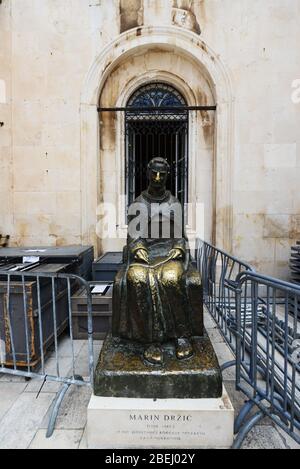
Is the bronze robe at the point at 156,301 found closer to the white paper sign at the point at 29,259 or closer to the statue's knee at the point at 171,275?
the statue's knee at the point at 171,275

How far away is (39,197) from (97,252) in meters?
1.65

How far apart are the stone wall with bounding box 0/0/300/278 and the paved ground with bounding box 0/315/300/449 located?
339 centimetres

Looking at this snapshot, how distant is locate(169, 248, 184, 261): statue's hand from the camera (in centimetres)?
273

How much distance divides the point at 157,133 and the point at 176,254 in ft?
14.2

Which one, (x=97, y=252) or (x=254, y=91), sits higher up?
(x=254, y=91)

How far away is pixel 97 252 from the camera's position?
6.20m

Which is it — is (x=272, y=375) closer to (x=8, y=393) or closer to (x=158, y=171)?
(x=158, y=171)

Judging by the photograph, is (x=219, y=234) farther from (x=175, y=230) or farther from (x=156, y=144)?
(x=175, y=230)

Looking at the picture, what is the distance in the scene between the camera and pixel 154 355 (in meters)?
2.48

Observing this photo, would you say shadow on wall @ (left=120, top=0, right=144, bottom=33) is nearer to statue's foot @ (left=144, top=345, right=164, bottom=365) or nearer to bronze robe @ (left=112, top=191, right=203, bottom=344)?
bronze robe @ (left=112, top=191, right=203, bottom=344)

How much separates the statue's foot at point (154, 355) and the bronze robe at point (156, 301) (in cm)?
6

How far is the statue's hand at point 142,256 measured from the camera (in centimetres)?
267

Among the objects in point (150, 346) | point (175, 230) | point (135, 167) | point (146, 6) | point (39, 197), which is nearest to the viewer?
point (150, 346)

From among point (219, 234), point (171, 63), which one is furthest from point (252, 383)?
point (171, 63)
